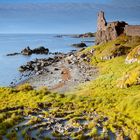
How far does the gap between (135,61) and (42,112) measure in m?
34.4

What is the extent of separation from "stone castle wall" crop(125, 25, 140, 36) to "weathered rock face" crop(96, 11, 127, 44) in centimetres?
436

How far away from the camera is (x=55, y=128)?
31.4 m

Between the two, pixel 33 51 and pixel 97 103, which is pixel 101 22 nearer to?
pixel 33 51

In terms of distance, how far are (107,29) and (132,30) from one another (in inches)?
618

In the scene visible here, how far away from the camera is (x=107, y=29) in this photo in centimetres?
12381

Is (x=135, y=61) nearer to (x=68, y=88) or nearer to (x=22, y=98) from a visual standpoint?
(x=68, y=88)

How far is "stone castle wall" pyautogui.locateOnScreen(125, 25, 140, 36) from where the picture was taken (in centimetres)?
10633

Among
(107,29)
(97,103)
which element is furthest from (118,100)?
(107,29)

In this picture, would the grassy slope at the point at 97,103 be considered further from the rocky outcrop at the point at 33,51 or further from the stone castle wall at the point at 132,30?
the rocky outcrop at the point at 33,51

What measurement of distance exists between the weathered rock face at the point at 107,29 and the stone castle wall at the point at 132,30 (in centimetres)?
436

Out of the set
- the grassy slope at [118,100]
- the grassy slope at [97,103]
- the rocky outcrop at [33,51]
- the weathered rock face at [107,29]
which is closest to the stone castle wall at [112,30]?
the weathered rock face at [107,29]

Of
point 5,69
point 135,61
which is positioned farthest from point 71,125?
point 5,69

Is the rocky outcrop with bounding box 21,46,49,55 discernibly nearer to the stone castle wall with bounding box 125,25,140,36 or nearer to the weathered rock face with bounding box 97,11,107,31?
the weathered rock face with bounding box 97,11,107,31

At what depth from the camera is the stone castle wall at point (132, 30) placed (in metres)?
106
